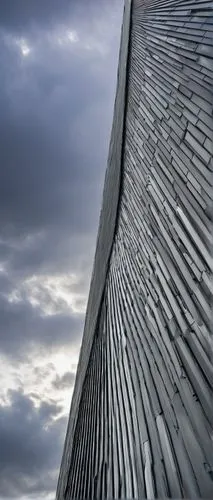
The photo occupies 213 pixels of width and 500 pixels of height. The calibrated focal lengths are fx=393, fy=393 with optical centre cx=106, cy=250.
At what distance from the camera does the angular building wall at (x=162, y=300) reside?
3318 mm

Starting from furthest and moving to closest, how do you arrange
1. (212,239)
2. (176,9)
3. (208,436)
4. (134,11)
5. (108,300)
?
(134,11), (108,300), (176,9), (212,239), (208,436)

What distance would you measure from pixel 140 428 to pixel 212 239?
2.27 metres

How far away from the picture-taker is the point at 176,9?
25.1 ft

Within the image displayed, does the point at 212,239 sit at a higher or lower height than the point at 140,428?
higher

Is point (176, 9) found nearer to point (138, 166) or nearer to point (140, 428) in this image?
point (138, 166)

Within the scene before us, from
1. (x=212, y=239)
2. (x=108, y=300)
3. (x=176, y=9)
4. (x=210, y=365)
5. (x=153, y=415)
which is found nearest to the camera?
(x=210, y=365)

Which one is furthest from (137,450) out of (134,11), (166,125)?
(134,11)

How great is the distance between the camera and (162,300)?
4.68 meters

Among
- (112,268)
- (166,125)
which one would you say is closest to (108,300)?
(112,268)

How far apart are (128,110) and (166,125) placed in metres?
4.92

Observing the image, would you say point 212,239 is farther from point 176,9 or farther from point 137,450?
point 176,9

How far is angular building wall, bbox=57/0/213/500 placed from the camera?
3318mm

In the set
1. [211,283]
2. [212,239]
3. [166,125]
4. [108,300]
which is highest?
[108,300]

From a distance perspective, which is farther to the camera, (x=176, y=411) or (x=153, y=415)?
(x=153, y=415)
